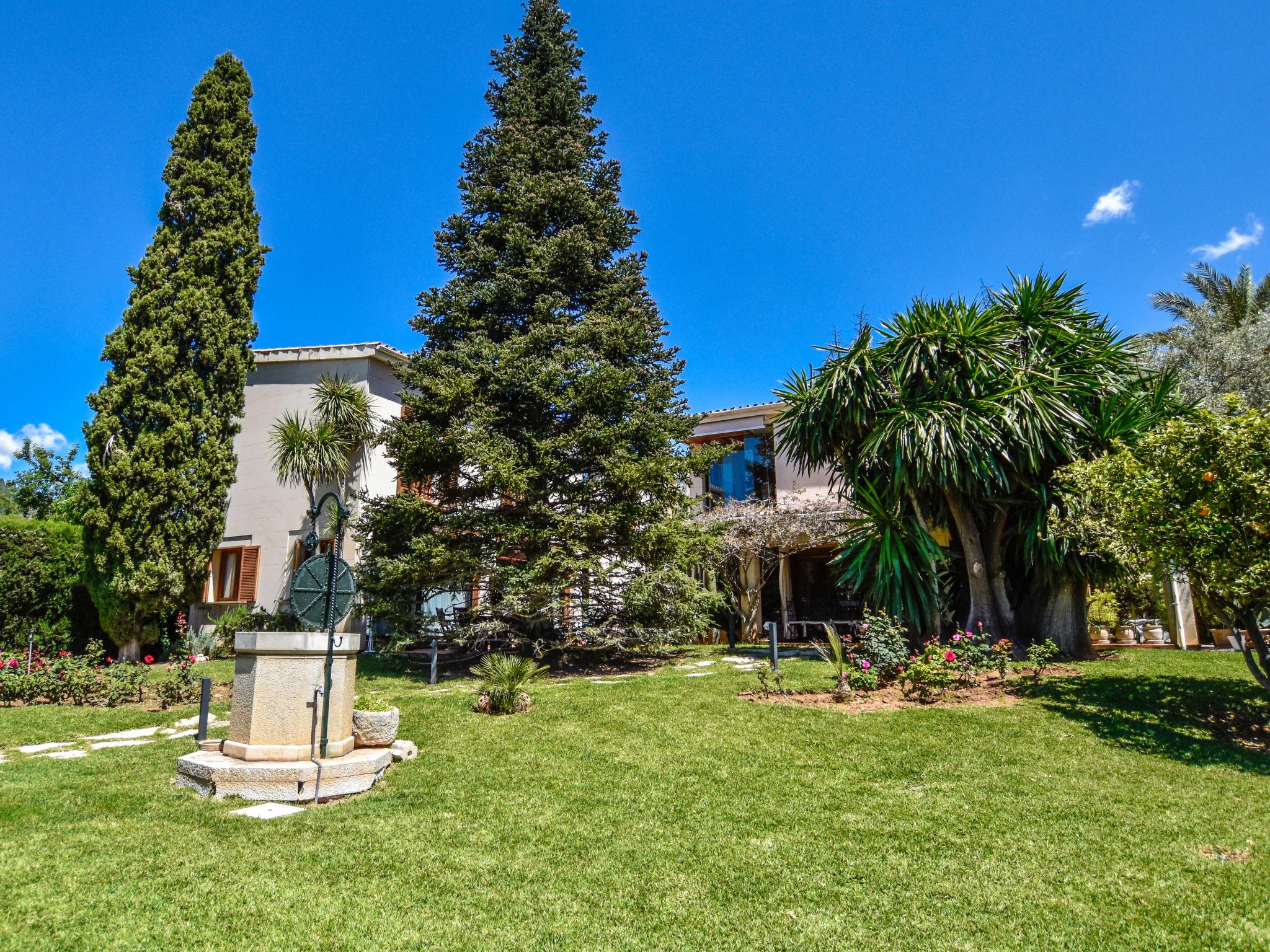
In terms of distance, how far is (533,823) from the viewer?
16.6 feet

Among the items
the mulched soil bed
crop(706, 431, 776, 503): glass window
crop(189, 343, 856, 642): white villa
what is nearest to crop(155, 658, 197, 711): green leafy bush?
crop(189, 343, 856, 642): white villa

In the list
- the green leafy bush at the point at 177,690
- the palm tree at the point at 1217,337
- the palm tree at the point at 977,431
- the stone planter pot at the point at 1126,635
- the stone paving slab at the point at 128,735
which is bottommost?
the stone paving slab at the point at 128,735

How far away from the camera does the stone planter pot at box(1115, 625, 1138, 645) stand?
1672 centimetres

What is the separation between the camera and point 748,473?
2006cm

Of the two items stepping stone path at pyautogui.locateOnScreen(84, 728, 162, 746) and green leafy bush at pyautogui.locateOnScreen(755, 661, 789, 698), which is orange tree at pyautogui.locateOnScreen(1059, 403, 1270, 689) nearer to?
green leafy bush at pyautogui.locateOnScreen(755, 661, 789, 698)

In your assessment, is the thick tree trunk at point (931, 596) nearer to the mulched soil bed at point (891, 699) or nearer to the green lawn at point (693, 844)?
the mulched soil bed at point (891, 699)

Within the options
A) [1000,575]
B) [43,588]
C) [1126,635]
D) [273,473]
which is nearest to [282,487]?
[273,473]

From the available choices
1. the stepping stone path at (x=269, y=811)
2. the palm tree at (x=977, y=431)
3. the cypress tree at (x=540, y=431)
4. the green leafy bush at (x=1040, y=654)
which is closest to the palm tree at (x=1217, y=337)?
the palm tree at (x=977, y=431)

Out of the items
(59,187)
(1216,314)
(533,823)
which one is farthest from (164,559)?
(1216,314)

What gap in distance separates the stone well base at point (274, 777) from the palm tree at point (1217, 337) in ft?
67.1

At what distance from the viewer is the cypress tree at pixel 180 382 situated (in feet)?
44.4

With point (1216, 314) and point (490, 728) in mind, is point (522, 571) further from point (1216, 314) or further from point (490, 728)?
point (1216, 314)

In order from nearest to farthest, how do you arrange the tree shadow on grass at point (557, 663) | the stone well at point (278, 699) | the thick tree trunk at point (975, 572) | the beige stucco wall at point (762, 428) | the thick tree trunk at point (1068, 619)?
the stone well at point (278, 699), the thick tree trunk at point (975, 572), the thick tree trunk at point (1068, 619), the tree shadow on grass at point (557, 663), the beige stucco wall at point (762, 428)

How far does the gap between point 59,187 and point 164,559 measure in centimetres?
715
